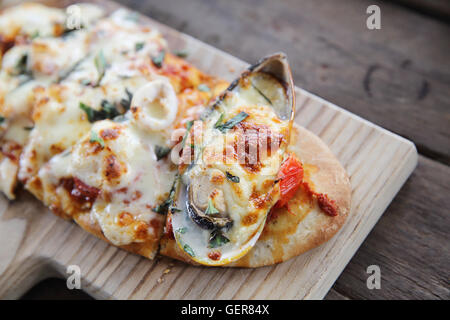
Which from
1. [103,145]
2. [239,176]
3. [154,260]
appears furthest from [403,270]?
[103,145]

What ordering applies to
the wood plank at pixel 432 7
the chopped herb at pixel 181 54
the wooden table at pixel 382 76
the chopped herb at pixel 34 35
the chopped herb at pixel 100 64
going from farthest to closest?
the wood plank at pixel 432 7, the chopped herb at pixel 181 54, the chopped herb at pixel 34 35, the chopped herb at pixel 100 64, the wooden table at pixel 382 76

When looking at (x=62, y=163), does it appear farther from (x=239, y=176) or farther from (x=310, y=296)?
(x=310, y=296)

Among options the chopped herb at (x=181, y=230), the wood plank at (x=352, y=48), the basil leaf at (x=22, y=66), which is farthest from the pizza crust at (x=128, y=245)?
the wood plank at (x=352, y=48)

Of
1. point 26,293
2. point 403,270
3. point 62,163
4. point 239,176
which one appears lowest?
point 26,293

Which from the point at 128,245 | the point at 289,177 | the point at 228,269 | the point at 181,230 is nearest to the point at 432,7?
the point at 289,177

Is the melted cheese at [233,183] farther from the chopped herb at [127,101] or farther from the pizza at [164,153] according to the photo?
the chopped herb at [127,101]
